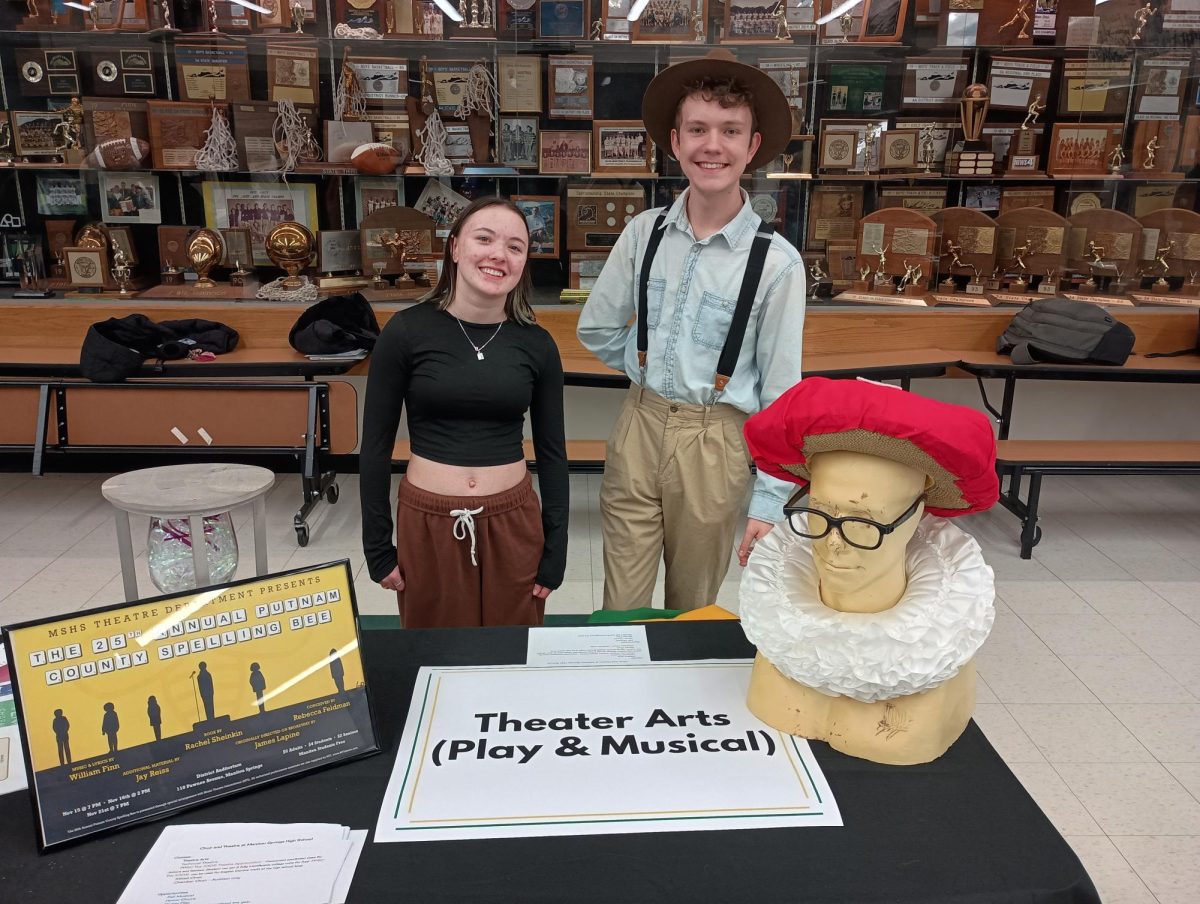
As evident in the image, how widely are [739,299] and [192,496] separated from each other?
1234 mm

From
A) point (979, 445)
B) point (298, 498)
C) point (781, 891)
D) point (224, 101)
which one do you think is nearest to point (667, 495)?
point (979, 445)

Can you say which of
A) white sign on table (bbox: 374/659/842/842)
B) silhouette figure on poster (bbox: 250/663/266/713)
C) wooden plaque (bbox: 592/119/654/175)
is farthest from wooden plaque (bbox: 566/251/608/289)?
silhouette figure on poster (bbox: 250/663/266/713)

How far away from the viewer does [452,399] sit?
196 cm

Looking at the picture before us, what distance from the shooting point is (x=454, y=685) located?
1.48 m

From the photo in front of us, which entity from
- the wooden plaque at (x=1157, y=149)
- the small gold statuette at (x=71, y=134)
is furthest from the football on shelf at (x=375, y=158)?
Answer: the wooden plaque at (x=1157, y=149)

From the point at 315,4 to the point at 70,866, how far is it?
14.8ft

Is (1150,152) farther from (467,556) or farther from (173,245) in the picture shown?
(173,245)

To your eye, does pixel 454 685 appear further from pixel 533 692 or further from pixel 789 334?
pixel 789 334

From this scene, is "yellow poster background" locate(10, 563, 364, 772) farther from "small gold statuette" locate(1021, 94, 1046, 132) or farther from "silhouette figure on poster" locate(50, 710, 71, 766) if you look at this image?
"small gold statuette" locate(1021, 94, 1046, 132)

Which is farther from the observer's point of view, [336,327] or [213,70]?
[213,70]

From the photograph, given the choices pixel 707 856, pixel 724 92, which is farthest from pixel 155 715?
pixel 724 92

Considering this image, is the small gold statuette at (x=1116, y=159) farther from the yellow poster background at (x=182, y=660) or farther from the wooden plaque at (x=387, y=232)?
the yellow poster background at (x=182, y=660)

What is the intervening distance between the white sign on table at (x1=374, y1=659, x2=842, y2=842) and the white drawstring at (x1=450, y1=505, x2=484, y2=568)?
20.7 inches

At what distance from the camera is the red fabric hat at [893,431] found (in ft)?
3.87
